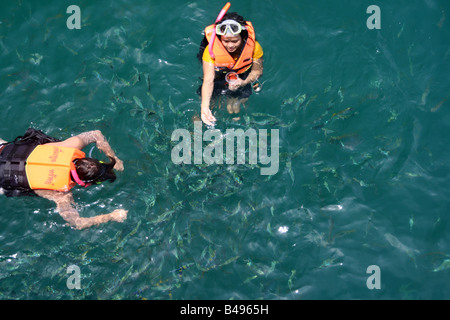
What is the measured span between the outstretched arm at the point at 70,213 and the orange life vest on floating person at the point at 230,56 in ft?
11.0

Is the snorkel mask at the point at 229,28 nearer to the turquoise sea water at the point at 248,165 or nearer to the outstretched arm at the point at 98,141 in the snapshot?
the turquoise sea water at the point at 248,165

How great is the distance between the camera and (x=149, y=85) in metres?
8.90

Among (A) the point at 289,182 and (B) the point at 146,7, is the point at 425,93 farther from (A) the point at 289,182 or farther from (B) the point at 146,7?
(B) the point at 146,7

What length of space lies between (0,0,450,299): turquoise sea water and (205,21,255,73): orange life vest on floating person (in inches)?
39.8

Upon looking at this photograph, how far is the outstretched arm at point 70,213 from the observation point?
298 inches

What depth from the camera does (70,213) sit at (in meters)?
7.65

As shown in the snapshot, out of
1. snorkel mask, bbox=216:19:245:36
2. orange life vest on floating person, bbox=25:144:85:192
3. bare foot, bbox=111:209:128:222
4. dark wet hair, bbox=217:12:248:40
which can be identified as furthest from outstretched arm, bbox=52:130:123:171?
dark wet hair, bbox=217:12:248:40

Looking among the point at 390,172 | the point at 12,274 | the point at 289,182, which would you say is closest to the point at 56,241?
the point at 12,274

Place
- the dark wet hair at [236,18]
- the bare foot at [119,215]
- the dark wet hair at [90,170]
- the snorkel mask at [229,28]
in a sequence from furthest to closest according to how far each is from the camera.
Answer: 1. the bare foot at [119,215]
2. the dark wet hair at [236,18]
3. the snorkel mask at [229,28]
4. the dark wet hair at [90,170]

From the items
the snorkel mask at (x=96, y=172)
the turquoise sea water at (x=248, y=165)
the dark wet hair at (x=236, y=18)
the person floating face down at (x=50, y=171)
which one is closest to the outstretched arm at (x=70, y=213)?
the person floating face down at (x=50, y=171)

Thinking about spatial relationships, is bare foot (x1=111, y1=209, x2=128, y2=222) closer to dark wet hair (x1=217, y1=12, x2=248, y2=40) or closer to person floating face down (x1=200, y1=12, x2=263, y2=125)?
person floating face down (x1=200, y1=12, x2=263, y2=125)

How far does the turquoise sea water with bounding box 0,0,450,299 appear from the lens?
24.4ft

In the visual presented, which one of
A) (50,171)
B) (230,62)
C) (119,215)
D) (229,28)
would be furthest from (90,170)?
(229,28)
